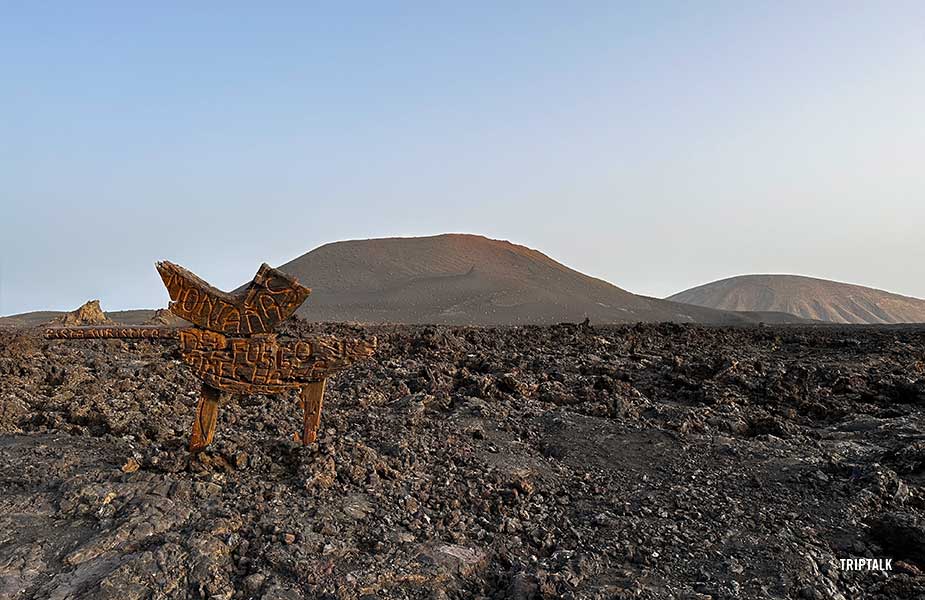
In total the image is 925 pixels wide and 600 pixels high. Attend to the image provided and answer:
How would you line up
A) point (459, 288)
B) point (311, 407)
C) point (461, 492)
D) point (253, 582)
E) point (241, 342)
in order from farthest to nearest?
point (459, 288) → point (311, 407) → point (241, 342) → point (461, 492) → point (253, 582)

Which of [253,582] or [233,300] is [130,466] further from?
[253,582]

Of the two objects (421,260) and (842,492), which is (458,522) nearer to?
(842,492)

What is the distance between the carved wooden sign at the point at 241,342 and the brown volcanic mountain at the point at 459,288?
31.7 meters

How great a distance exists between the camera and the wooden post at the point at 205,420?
5395 millimetres

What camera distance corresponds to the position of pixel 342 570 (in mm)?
4012

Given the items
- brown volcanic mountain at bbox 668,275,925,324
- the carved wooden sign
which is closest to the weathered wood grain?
the carved wooden sign

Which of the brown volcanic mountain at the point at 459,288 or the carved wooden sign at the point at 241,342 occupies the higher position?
the brown volcanic mountain at the point at 459,288

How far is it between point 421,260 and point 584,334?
147ft

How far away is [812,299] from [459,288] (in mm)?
54538

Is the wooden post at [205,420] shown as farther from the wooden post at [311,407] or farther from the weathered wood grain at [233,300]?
the wooden post at [311,407]

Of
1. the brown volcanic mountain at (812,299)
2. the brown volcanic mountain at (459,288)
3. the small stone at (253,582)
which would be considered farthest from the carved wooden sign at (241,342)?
the brown volcanic mountain at (812,299)

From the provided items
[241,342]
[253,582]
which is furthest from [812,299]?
[253,582]

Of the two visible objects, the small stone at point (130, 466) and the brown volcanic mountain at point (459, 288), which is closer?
the small stone at point (130, 466)

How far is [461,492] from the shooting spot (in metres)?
5.27
